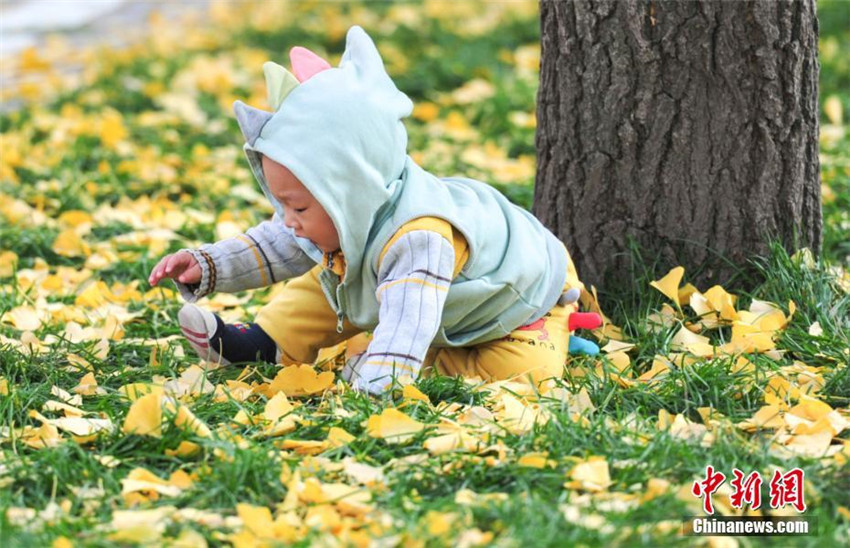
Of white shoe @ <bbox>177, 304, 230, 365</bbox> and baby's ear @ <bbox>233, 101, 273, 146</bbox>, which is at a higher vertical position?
baby's ear @ <bbox>233, 101, 273, 146</bbox>

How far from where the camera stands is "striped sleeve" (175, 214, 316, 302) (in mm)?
3039

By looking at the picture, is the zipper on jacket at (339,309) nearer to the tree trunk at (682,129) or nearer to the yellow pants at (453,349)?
the yellow pants at (453,349)

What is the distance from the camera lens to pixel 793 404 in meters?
2.62

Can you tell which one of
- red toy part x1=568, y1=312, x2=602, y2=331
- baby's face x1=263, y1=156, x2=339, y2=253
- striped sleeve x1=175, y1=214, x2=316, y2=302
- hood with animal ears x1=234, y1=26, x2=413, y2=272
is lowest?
red toy part x1=568, y1=312, x2=602, y2=331

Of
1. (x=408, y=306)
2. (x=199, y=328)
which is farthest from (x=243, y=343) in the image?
(x=408, y=306)

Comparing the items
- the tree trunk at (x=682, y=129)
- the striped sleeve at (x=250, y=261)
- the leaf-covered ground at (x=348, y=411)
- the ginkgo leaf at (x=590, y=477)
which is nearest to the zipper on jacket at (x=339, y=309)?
A: the leaf-covered ground at (x=348, y=411)

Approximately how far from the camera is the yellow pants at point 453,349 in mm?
2896

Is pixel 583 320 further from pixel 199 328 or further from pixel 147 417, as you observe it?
pixel 147 417

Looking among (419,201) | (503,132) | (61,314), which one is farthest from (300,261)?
(503,132)

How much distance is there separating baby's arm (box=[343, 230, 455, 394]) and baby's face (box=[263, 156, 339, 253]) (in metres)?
0.16

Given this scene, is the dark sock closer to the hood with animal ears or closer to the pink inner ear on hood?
the hood with animal ears

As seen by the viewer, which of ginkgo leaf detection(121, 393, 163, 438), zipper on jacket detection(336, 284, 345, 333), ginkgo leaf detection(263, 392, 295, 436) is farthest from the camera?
zipper on jacket detection(336, 284, 345, 333)

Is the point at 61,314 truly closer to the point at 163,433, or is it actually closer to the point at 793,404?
the point at 163,433

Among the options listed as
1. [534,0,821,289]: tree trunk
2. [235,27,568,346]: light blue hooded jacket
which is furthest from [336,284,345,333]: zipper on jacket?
[534,0,821,289]: tree trunk
